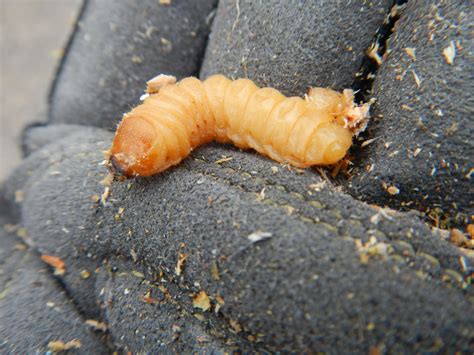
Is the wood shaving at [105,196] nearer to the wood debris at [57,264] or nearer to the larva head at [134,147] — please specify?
the larva head at [134,147]

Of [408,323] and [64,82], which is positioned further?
[64,82]

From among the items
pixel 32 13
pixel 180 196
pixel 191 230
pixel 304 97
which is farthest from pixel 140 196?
pixel 32 13

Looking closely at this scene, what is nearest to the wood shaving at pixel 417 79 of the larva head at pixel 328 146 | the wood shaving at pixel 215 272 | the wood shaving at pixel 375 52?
the wood shaving at pixel 375 52

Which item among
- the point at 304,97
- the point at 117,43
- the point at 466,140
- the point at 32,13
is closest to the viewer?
the point at 466,140

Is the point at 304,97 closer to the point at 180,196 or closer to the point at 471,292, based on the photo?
the point at 180,196

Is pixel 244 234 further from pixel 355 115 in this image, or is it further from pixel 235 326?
pixel 355 115

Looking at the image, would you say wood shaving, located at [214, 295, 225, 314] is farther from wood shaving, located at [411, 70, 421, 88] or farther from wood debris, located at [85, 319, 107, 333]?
wood shaving, located at [411, 70, 421, 88]
